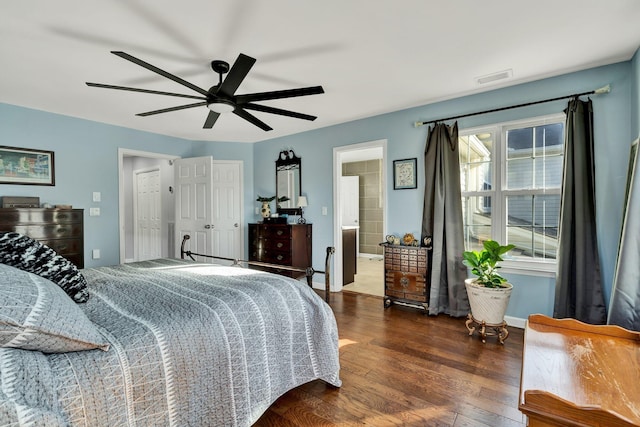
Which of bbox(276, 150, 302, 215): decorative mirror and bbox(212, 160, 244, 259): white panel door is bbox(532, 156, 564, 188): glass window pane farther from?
bbox(212, 160, 244, 259): white panel door

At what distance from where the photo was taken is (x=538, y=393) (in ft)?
2.64

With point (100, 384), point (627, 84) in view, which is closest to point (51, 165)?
point (100, 384)

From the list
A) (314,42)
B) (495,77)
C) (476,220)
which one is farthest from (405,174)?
(314,42)

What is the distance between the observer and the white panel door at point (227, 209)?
16.5ft

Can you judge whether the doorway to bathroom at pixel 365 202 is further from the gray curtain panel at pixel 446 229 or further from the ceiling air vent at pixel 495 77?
the ceiling air vent at pixel 495 77

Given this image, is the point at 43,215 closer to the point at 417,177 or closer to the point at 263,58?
the point at 263,58

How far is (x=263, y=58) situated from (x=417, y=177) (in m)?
2.18

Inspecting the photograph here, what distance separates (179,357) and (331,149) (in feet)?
11.9

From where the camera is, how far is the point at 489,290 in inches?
104

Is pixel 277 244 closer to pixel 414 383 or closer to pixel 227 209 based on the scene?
pixel 227 209

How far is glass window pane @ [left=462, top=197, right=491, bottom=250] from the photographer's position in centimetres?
326

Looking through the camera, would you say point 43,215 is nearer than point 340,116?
Yes

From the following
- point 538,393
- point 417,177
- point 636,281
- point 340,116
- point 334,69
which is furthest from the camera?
point 340,116

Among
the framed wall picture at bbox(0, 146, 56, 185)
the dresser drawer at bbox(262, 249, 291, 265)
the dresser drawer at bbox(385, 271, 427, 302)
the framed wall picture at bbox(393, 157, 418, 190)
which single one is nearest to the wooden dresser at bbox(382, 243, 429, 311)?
the dresser drawer at bbox(385, 271, 427, 302)
